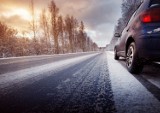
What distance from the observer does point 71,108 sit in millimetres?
2570

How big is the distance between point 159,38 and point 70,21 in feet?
224

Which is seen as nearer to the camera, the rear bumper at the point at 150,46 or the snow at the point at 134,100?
the snow at the point at 134,100

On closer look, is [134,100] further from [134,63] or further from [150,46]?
[134,63]

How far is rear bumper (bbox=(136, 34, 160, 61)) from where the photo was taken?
174 inches

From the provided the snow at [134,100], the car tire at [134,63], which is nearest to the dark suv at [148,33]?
the car tire at [134,63]

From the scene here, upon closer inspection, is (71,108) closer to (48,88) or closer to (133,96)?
(133,96)

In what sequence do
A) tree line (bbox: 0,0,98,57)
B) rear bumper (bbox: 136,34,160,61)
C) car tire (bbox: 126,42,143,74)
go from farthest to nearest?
tree line (bbox: 0,0,98,57), car tire (bbox: 126,42,143,74), rear bumper (bbox: 136,34,160,61)

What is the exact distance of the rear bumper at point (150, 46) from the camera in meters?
4.43

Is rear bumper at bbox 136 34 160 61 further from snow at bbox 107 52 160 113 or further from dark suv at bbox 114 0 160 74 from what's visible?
snow at bbox 107 52 160 113

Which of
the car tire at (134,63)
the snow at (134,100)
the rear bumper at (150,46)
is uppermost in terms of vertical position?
the rear bumper at (150,46)

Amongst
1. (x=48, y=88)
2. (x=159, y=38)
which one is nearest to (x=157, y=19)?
(x=159, y=38)

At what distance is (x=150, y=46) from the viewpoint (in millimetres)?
4555

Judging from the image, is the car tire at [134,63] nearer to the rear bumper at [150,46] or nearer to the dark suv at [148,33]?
the dark suv at [148,33]

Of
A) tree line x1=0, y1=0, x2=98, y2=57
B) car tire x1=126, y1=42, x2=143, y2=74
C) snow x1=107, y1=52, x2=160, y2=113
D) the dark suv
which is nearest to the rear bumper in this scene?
the dark suv
